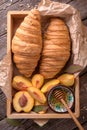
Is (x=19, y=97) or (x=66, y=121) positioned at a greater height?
(x=19, y=97)

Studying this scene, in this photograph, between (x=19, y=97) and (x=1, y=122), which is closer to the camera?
(x=19, y=97)

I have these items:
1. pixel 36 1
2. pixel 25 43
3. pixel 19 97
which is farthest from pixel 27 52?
pixel 36 1

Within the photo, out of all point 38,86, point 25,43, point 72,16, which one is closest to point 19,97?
point 38,86

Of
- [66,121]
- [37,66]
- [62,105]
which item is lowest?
[66,121]

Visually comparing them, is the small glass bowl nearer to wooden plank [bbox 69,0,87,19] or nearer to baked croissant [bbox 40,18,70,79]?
baked croissant [bbox 40,18,70,79]

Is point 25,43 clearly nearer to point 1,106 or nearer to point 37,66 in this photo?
point 37,66

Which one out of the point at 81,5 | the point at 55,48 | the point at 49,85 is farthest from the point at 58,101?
the point at 81,5

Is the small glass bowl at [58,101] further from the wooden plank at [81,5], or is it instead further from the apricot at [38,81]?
the wooden plank at [81,5]
